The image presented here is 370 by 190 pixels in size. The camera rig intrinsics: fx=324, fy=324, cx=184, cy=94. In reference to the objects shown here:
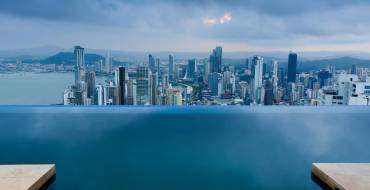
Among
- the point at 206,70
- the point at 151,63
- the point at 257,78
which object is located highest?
the point at 151,63

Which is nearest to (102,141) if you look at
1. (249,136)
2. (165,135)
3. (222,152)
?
(165,135)

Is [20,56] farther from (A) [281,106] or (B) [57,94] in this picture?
(A) [281,106]

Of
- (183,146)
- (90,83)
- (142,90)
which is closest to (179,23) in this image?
(142,90)

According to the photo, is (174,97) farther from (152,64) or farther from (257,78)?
(257,78)

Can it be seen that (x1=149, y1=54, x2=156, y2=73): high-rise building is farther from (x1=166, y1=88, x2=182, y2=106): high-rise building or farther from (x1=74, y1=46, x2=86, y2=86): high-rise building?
(x1=74, y1=46, x2=86, y2=86): high-rise building

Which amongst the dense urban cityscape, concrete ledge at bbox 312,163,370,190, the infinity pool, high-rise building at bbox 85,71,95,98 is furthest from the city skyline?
concrete ledge at bbox 312,163,370,190

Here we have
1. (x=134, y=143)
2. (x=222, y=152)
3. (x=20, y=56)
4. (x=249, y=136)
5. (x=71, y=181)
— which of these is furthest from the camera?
(x=20, y=56)

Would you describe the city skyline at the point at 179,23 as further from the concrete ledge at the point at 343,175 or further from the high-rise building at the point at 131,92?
the concrete ledge at the point at 343,175
